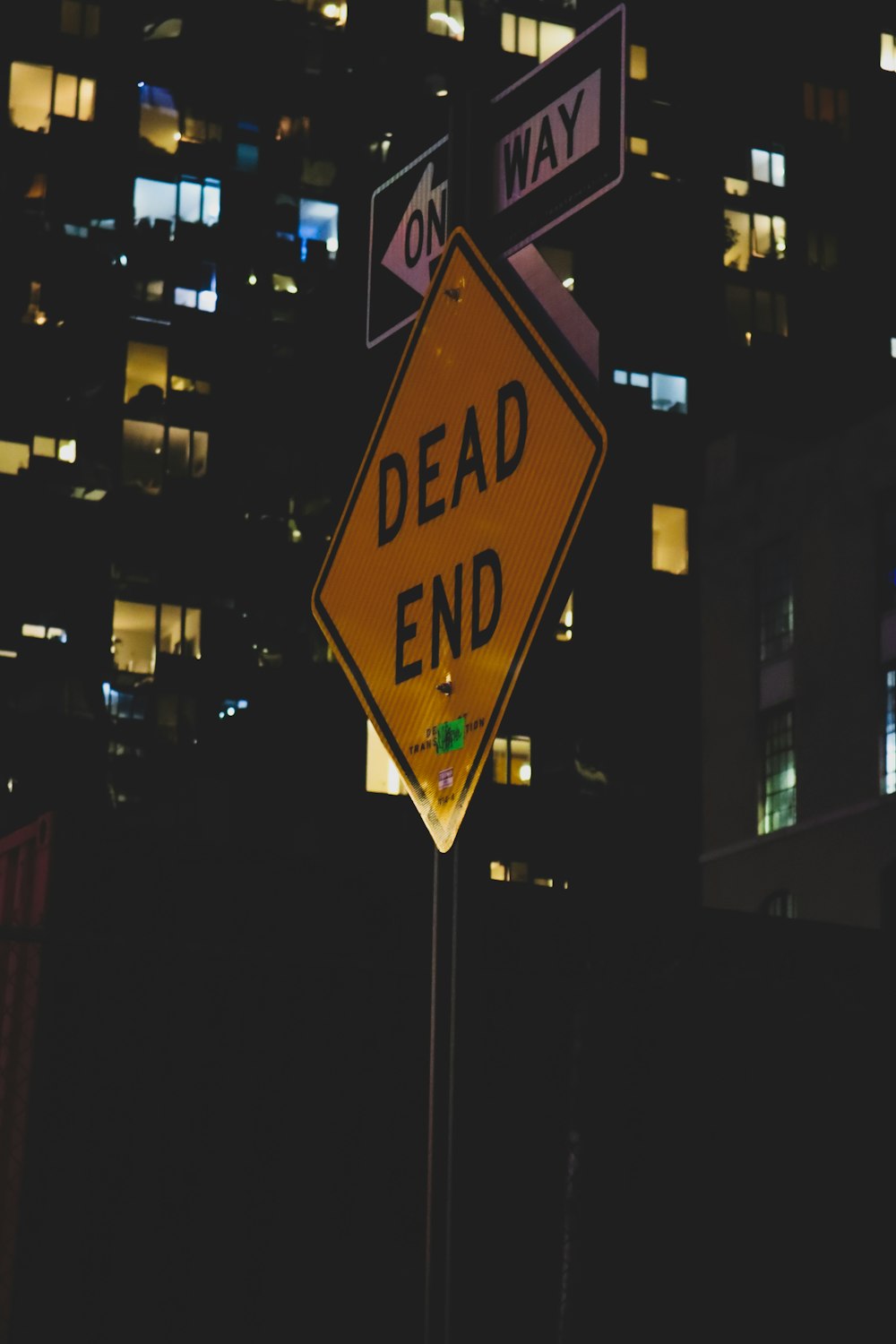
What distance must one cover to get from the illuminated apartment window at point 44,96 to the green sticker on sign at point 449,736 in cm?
5433

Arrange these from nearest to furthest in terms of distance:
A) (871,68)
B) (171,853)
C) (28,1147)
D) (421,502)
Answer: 1. (421,502)
2. (28,1147)
3. (171,853)
4. (871,68)

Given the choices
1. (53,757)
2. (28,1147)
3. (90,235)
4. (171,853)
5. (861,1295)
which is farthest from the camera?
(90,235)

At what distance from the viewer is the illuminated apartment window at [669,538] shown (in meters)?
61.4

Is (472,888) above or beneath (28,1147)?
above

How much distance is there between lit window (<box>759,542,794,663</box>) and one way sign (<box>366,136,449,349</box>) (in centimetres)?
4397

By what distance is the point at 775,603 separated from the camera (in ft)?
169

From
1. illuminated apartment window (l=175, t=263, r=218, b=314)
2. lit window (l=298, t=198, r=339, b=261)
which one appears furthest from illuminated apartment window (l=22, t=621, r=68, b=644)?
lit window (l=298, t=198, r=339, b=261)

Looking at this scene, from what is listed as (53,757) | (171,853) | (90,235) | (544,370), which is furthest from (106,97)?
(544,370)

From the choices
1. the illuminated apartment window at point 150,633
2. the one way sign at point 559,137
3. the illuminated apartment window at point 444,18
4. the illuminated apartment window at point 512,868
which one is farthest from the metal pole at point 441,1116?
the illuminated apartment window at point 444,18

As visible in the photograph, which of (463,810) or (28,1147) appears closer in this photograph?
(463,810)

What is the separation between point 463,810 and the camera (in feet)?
18.1

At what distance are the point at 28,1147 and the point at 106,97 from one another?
52.5 m

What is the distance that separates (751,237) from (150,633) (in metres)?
26.6

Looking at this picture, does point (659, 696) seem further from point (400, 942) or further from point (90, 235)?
point (400, 942)
